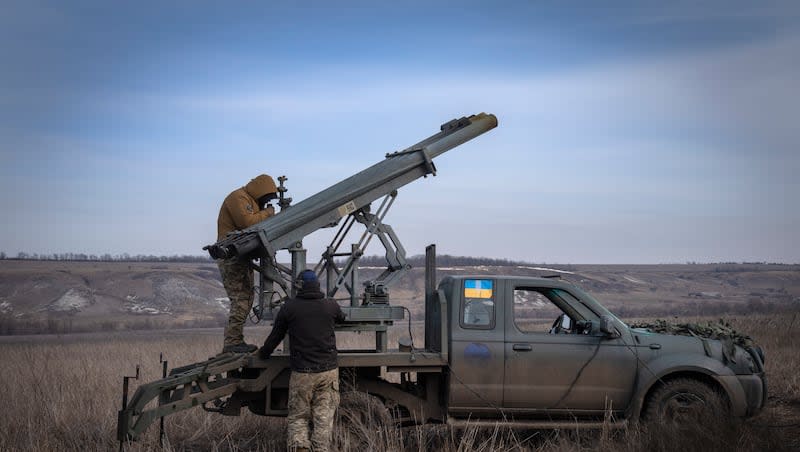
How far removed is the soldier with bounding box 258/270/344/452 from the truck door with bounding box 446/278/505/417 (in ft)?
4.35

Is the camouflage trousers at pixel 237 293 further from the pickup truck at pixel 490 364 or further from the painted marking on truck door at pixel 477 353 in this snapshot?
the painted marking on truck door at pixel 477 353

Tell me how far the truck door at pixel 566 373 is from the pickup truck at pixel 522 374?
1 cm

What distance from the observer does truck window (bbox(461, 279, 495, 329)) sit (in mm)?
8305

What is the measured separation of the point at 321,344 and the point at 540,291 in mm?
2596

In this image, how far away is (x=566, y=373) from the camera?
8164 mm

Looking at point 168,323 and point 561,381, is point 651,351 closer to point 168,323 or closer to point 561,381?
point 561,381

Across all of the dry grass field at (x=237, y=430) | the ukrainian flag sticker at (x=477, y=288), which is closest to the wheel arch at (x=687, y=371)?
the dry grass field at (x=237, y=430)

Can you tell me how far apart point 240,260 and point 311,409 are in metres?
1.97

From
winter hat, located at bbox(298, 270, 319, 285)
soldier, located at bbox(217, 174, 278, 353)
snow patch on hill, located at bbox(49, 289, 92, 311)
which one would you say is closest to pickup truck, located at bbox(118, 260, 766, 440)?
soldier, located at bbox(217, 174, 278, 353)

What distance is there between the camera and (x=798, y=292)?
6125cm

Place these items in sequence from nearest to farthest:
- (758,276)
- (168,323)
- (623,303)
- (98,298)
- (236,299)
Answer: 1. (236,299)
2. (168,323)
3. (98,298)
4. (623,303)
5. (758,276)

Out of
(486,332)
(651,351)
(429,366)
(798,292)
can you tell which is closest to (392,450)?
(429,366)

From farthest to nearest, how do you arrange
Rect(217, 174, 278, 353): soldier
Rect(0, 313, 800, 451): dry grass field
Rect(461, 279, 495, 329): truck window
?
1. Rect(217, 174, 278, 353): soldier
2. Rect(461, 279, 495, 329): truck window
3. Rect(0, 313, 800, 451): dry grass field

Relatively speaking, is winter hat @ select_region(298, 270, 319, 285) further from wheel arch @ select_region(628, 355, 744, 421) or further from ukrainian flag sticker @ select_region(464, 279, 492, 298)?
wheel arch @ select_region(628, 355, 744, 421)
